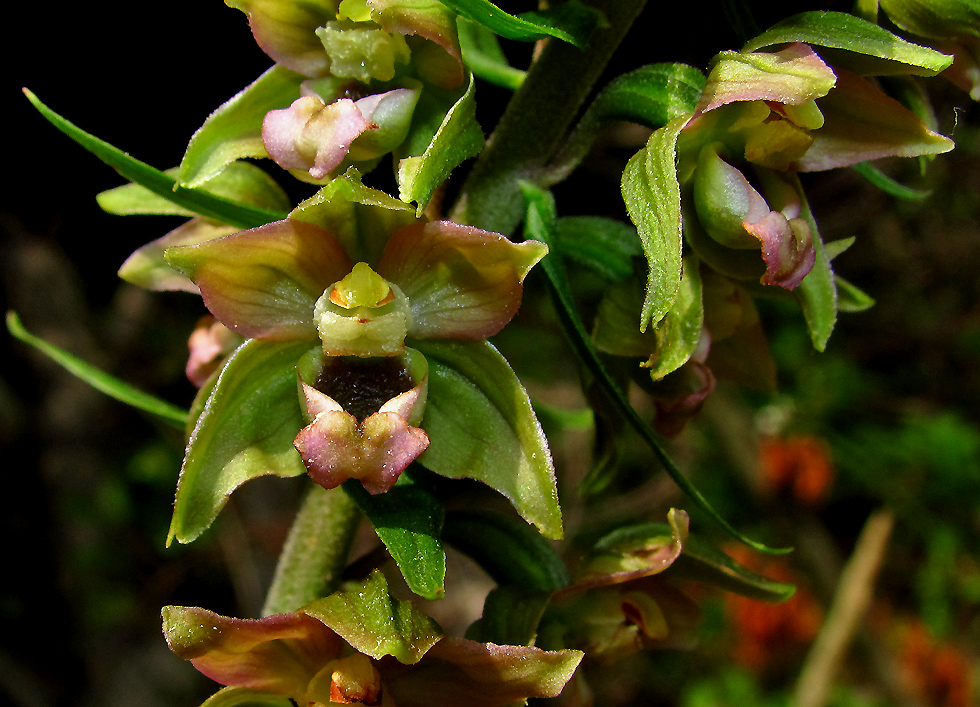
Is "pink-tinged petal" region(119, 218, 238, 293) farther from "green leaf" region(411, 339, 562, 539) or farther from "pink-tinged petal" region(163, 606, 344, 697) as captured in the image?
"pink-tinged petal" region(163, 606, 344, 697)

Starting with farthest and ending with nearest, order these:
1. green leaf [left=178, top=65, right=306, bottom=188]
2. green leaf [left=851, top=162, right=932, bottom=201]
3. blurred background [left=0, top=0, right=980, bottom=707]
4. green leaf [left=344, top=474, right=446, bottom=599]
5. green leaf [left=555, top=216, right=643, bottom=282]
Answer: blurred background [left=0, top=0, right=980, bottom=707] < green leaf [left=851, top=162, right=932, bottom=201] < green leaf [left=555, top=216, right=643, bottom=282] < green leaf [left=178, top=65, right=306, bottom=188] < green leaf [left=344, top=474, right=446, bottom=599]

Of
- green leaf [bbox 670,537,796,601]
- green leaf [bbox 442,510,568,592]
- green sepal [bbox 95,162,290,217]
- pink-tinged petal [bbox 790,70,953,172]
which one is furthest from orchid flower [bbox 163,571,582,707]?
pink-tinged petal [bbox 790,70,953,172]

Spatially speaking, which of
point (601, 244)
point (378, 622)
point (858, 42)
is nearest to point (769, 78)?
point (858, 42)

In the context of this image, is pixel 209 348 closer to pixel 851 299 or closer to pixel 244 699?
pixel 244 699

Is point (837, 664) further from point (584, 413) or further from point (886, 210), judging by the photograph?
point (584, 413)

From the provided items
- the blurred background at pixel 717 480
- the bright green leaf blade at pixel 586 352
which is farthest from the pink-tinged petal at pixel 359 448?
the blurred background at pixel 717 480

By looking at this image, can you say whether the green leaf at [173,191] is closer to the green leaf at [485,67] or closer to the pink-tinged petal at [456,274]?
the pink-tinged petal at [456,274]
